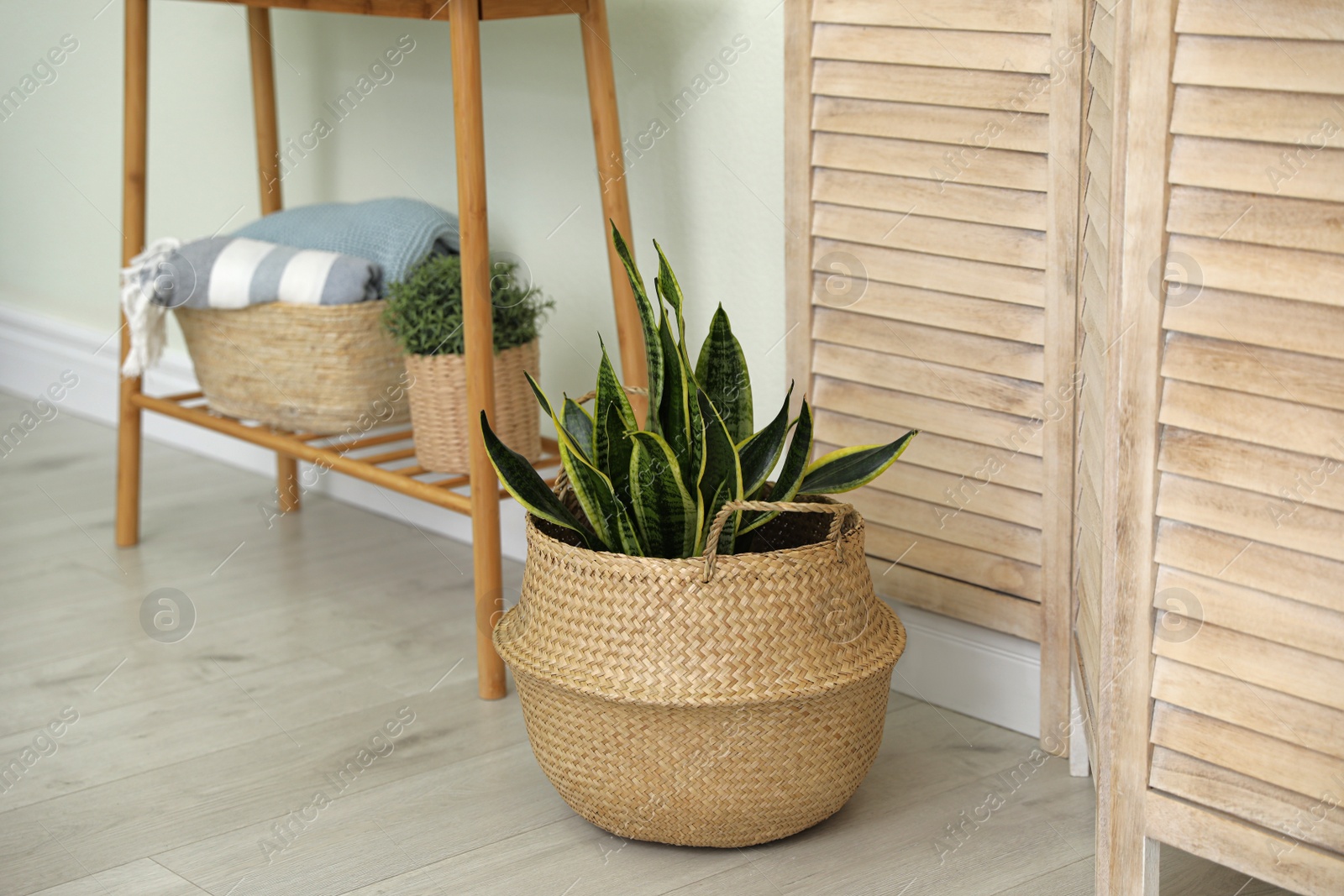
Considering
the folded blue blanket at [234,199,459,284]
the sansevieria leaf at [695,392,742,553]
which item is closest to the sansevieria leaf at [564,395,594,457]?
the sansevieria leaf at [695,392,742,553]

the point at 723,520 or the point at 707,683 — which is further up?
the point at 723,520

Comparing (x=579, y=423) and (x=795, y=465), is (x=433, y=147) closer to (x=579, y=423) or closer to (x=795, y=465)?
(x=579, y=423)

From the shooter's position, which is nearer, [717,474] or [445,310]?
[717,474]

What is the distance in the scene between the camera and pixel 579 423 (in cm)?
133

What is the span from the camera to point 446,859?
47.3 inches

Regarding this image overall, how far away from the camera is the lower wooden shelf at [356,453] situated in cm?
161

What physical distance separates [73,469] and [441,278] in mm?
1030

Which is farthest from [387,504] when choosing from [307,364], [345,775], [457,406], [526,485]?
[526,485]

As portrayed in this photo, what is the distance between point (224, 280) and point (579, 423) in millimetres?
714

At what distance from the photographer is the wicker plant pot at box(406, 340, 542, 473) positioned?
5.49 ft

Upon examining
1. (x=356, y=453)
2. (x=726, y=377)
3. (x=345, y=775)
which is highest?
(x=726, y=377)

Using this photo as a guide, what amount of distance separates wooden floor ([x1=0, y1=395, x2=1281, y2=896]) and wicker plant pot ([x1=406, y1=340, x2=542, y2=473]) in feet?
0.71

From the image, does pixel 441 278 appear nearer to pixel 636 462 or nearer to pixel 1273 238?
pixel 636 462

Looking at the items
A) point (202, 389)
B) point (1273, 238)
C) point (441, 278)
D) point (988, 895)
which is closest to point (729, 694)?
point (988, 895)
